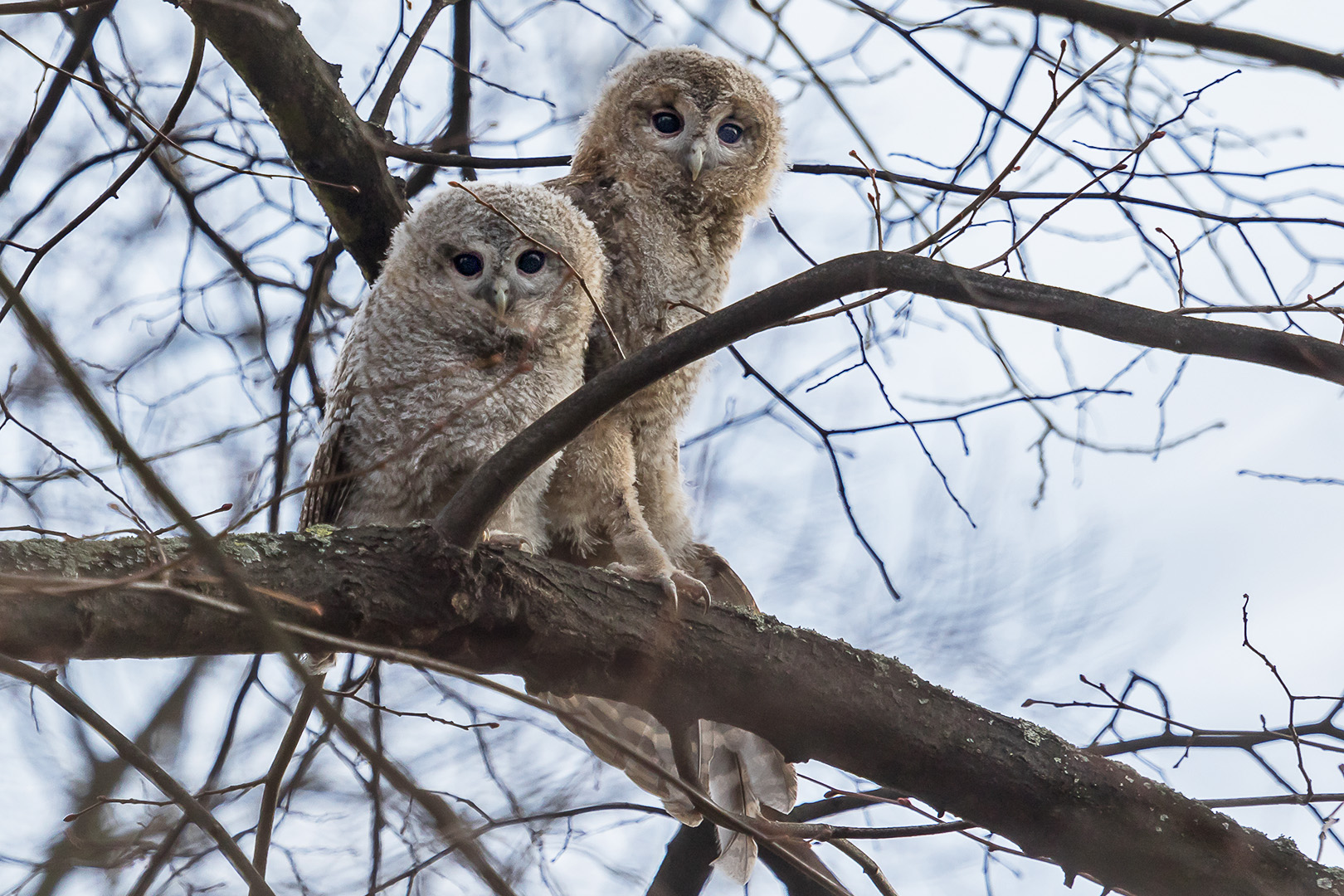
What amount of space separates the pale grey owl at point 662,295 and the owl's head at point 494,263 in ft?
0.74

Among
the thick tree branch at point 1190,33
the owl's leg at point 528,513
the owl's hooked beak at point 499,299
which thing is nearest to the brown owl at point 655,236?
the owl's leg at point 528,513

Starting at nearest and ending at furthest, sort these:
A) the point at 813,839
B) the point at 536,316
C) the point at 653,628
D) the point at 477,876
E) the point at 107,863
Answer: the point at 477,876 < the point at 107,863 < the point at 813,839 < the point at 653,628 < the point at 536,316

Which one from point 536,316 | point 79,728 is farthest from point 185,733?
point 536,316

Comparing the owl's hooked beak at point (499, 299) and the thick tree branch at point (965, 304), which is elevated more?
the owl's hooked beak at point (499, 299)

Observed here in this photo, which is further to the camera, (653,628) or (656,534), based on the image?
(656,534)

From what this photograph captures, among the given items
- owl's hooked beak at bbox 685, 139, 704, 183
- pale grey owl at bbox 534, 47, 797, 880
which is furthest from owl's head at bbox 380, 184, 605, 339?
owl's hooked beak at bbox 685, 139, 704, 183

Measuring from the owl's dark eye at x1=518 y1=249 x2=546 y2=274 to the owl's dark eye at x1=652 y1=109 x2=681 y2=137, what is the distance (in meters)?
0.94

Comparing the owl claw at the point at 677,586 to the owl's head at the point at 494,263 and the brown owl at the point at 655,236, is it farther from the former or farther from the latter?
the owl's head at the point at 494,263

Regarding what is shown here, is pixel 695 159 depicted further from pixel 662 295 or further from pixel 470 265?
pixel 470 265

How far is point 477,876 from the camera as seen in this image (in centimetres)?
146

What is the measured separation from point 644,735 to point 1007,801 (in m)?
1.49

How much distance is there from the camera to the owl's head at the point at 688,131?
13.3ft

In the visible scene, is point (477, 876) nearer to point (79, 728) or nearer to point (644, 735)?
point (79, 728)

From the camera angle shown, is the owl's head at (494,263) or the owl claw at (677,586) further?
the owl's head at (494,263)
